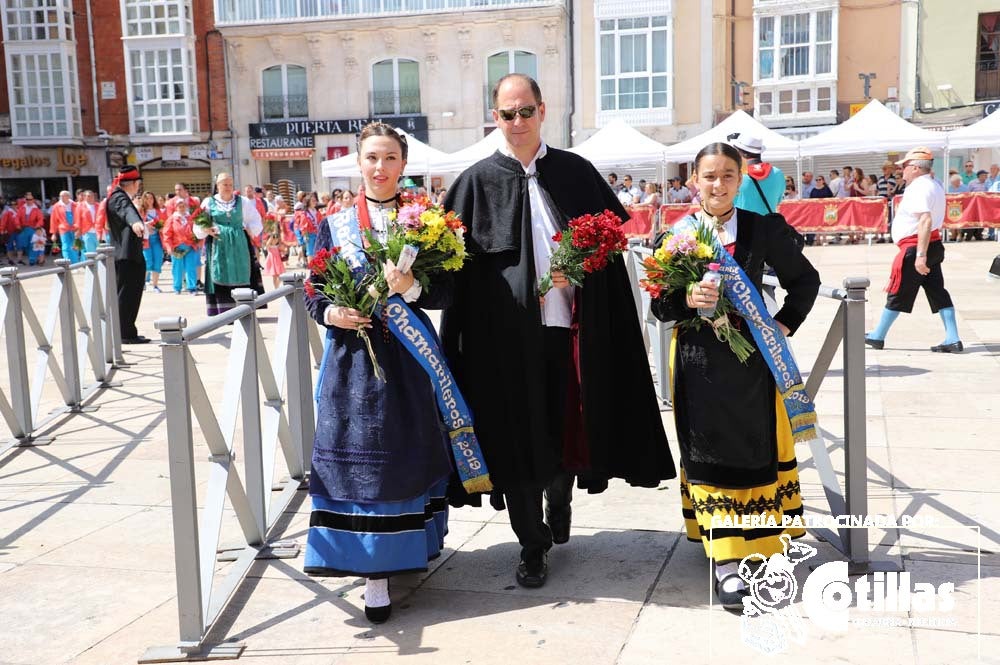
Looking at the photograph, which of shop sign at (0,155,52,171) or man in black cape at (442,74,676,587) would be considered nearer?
man in black cape at (442,74,676,587)

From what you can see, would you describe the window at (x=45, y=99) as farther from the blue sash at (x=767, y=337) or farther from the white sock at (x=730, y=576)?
the white sock at (x=730, y=576)

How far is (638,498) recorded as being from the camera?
5051 millimetres

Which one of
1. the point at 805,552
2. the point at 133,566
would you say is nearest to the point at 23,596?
the point at 133,566

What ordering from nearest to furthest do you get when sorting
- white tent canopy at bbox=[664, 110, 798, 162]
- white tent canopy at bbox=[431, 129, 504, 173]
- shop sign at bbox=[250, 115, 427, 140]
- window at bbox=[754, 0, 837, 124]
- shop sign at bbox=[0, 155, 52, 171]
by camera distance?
white tent canopy at bbox=[664, 110, 798, 162], white tent canopy at bbox=[431, 129, 504, 173], window at bbox=[754, 0, 837, 124], shop sign at bbox=[250, 115, 427, 140], shop sign at bbox=[0, 155, 52, 171]

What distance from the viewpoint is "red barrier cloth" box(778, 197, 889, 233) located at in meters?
21.6

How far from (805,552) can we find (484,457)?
1.29 meters

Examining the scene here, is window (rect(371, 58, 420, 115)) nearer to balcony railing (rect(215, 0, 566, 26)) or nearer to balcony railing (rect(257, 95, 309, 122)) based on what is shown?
balcony railing (rect(215, 0, 566, 26))

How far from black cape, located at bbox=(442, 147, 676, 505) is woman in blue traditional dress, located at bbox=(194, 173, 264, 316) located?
727cm

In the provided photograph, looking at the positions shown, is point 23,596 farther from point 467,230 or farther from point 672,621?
point 672,621

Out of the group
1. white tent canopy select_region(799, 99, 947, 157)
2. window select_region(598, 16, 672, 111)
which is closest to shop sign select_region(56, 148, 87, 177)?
window select_region(598, 16, 672, 111)

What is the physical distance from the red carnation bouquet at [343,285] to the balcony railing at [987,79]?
30.6m

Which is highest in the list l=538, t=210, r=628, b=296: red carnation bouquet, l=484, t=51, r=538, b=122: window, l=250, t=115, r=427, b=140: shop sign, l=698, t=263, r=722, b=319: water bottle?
l=484, t=51, r=538, b=122: window

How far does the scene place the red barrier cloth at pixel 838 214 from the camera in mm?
21609

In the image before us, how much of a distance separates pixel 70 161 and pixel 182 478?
35.4m
